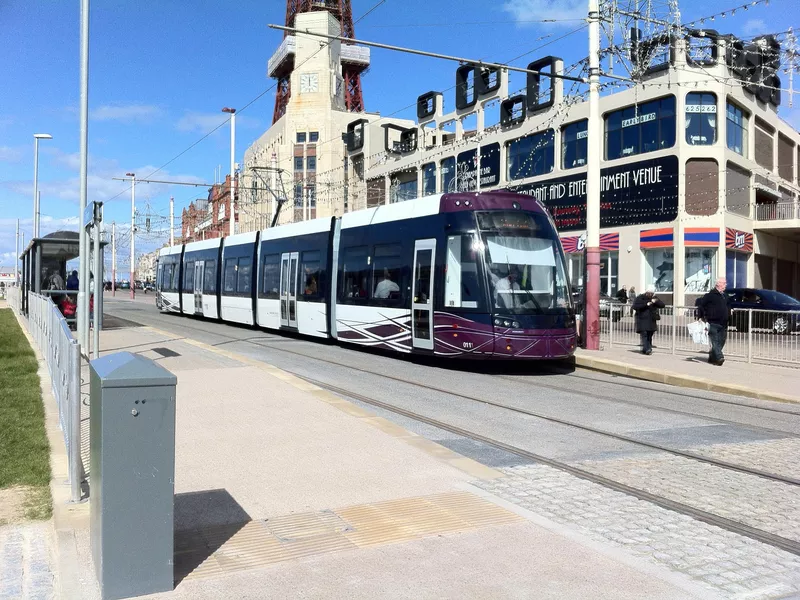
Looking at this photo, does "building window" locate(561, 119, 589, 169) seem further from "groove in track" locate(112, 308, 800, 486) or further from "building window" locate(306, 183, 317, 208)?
"groove in track" locate(112, 308, 800, 486)

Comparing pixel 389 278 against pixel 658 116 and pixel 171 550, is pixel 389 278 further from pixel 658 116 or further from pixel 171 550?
pixel 658 116

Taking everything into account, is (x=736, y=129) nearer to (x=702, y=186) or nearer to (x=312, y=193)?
(x=702, y=186)

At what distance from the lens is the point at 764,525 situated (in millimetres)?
5523

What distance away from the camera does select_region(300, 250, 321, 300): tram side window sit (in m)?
19.5

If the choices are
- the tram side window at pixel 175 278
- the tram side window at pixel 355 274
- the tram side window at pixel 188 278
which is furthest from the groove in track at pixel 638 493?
the tram side window at pixel 175 278

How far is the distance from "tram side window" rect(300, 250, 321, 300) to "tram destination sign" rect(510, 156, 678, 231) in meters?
18.5

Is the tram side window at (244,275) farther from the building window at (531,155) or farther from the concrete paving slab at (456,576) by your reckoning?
the building window at (531,155)

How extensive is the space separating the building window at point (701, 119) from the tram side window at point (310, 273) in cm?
2457

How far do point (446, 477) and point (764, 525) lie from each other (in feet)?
7.89

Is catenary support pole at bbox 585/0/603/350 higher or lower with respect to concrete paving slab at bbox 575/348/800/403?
higher

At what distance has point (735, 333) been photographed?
55.0 ft

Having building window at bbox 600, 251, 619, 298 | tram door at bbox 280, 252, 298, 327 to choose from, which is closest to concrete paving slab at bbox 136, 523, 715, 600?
tram door at bbox 280, 252, 298, 327

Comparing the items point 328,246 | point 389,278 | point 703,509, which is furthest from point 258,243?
point 703,509

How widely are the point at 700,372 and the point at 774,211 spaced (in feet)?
102
